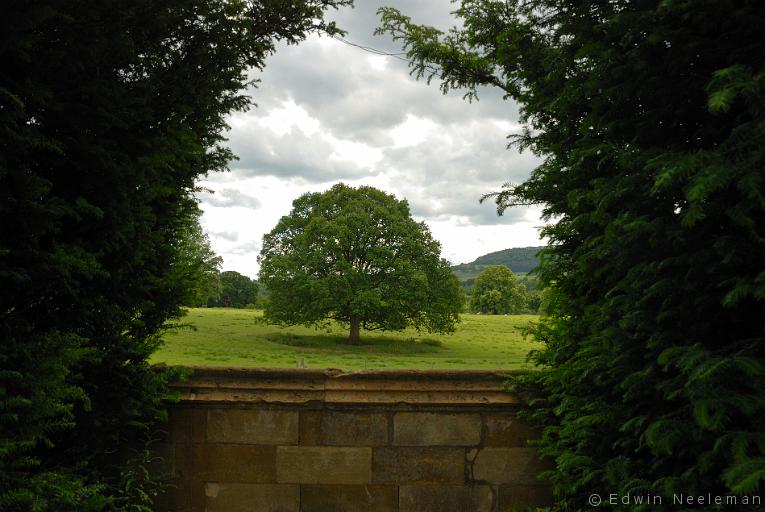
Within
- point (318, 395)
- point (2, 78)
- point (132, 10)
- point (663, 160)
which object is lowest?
point (318, 395)

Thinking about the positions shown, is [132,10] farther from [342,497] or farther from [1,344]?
[342,497]

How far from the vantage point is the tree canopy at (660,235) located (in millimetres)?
2574

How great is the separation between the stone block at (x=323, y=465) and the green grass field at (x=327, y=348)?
13.6 m

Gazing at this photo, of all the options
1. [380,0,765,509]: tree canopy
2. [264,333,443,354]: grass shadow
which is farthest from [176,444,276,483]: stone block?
[264,333,443,354]: grass shadow

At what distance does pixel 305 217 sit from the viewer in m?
30.5

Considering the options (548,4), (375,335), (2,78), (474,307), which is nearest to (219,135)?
(2,78)

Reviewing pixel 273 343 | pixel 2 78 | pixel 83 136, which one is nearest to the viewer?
pixel 2 78

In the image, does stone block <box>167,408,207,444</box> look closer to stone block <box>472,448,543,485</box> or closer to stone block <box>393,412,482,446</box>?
stone block <box>393,412,482,446</box>

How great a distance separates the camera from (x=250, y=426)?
4.70m

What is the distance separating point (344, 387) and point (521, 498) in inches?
69.8

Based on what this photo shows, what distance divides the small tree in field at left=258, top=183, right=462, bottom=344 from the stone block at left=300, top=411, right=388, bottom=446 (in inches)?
834

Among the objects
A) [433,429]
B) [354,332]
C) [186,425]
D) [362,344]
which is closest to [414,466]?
[433,429]

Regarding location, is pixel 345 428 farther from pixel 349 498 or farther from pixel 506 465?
pixel 506 465

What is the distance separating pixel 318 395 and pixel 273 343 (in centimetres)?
2591
